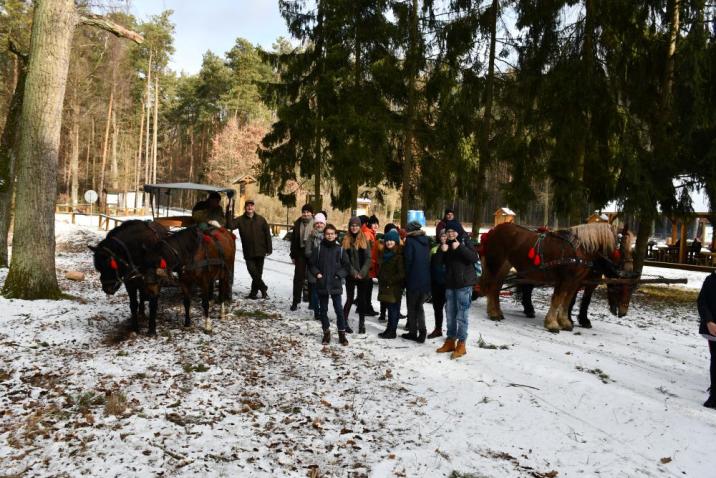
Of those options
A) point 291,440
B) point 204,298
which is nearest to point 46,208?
point 204,298

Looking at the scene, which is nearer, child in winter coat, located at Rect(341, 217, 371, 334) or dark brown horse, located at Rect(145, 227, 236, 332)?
dark brown horse, located at Rect(145, 227, 236, 332)

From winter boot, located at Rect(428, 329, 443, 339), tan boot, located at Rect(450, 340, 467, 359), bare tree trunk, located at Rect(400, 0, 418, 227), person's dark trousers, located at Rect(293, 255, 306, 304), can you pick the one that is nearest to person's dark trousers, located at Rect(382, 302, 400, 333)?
winter boot, located at Rect(428, 329, 443, 339)

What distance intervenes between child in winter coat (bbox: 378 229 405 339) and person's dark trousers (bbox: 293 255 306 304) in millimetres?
2161

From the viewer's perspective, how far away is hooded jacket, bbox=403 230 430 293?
6895 mm

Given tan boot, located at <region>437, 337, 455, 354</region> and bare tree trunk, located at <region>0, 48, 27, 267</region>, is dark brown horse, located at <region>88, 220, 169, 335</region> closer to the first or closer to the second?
tan boot, located at <region>437, 337, 455, 354</region>

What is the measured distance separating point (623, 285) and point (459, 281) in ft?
14.4

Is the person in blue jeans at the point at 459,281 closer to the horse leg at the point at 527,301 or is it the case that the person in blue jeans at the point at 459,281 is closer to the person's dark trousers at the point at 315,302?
the person's dark trousers at the point at 315,302

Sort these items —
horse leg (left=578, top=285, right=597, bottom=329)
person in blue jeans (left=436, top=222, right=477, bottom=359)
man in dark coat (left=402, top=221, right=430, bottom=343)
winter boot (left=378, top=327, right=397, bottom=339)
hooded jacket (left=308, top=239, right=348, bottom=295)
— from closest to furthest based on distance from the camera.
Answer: person in blue jeans (left=436, top=222, right=477, bottom=359) → hooded jacket (left=308, top=239, right=348, bottom=295) → man in dark coat (left=402, top=221, right=430, bottom=343) → winter boot (left=378, top=327, right=397, bottom=339) → horse leg (left=578, top=285, right=597, bottom=329)

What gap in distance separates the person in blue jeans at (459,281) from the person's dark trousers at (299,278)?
3.32m

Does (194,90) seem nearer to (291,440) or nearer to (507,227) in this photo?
(507,227)

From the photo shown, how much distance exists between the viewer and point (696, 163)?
1095cm

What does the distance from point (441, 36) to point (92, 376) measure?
1363 cm

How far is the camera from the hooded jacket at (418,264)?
689cm

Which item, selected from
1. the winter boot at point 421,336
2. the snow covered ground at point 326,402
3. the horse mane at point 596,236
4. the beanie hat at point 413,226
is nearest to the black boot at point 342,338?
the snow covered ground at point 326,402
